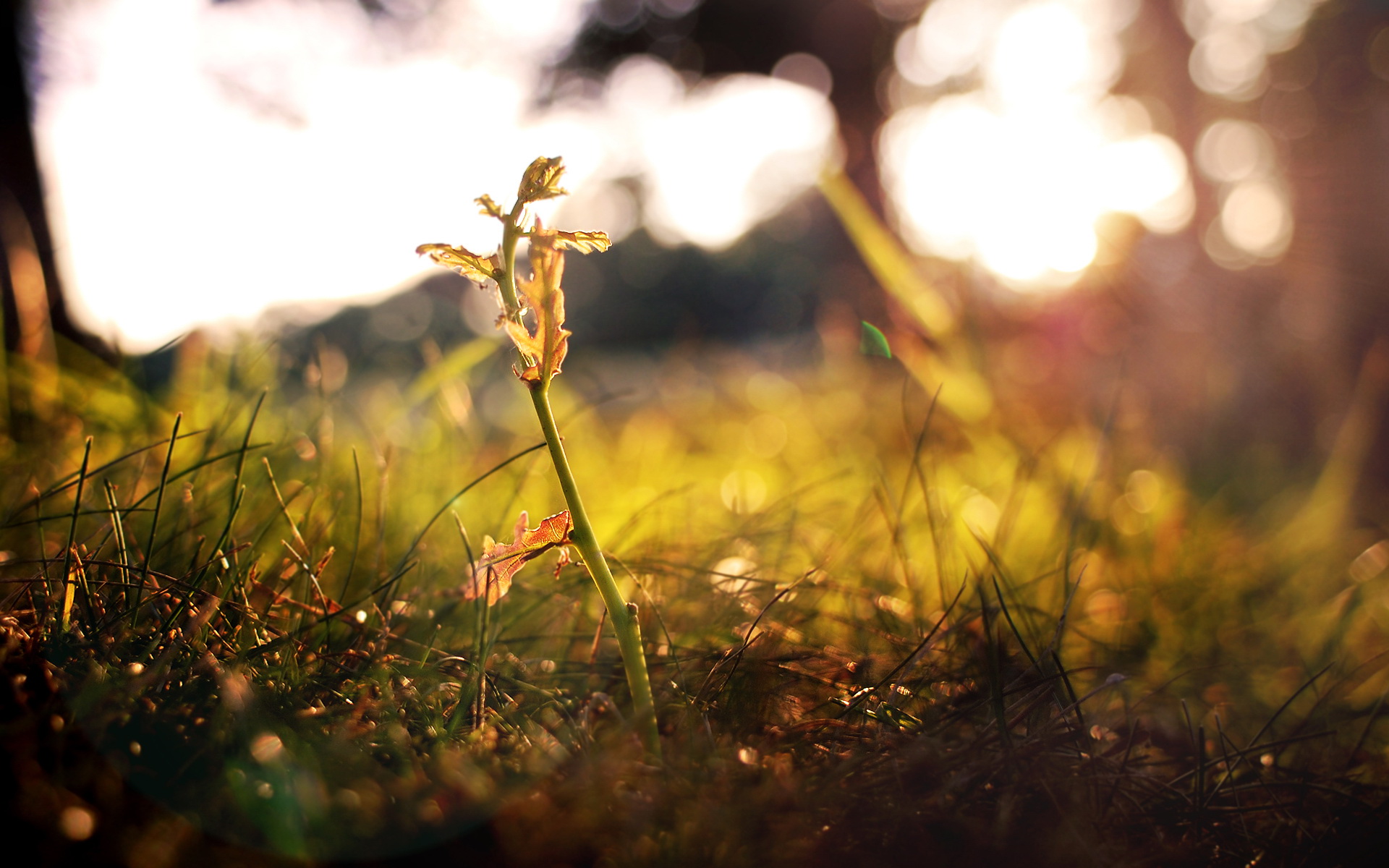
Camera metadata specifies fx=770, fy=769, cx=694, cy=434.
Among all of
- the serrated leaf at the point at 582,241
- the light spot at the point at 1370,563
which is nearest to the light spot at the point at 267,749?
the serrated leaf at the point at 582,241

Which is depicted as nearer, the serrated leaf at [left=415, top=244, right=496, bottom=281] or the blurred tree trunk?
the serrated leaf at [left=415, top=244, right=496, bottom=281]

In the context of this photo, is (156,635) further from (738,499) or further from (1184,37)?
(1184,37)

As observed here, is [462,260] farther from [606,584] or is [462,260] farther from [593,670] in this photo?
[593,670]

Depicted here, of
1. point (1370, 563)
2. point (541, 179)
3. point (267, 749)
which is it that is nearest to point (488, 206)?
point (541, 179)

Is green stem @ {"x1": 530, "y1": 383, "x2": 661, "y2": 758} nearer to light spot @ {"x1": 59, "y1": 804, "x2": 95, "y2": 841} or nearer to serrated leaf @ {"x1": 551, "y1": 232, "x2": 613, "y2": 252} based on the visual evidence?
serrated leaf @ {"x1": 551, "y1": 232, "x2": 613, "y2": 252}

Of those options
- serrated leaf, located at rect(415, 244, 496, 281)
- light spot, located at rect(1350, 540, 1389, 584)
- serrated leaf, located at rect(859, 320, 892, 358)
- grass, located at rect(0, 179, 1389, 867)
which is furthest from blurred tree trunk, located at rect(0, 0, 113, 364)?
light spot, located at rect(1350, 540, 1389, 584)
